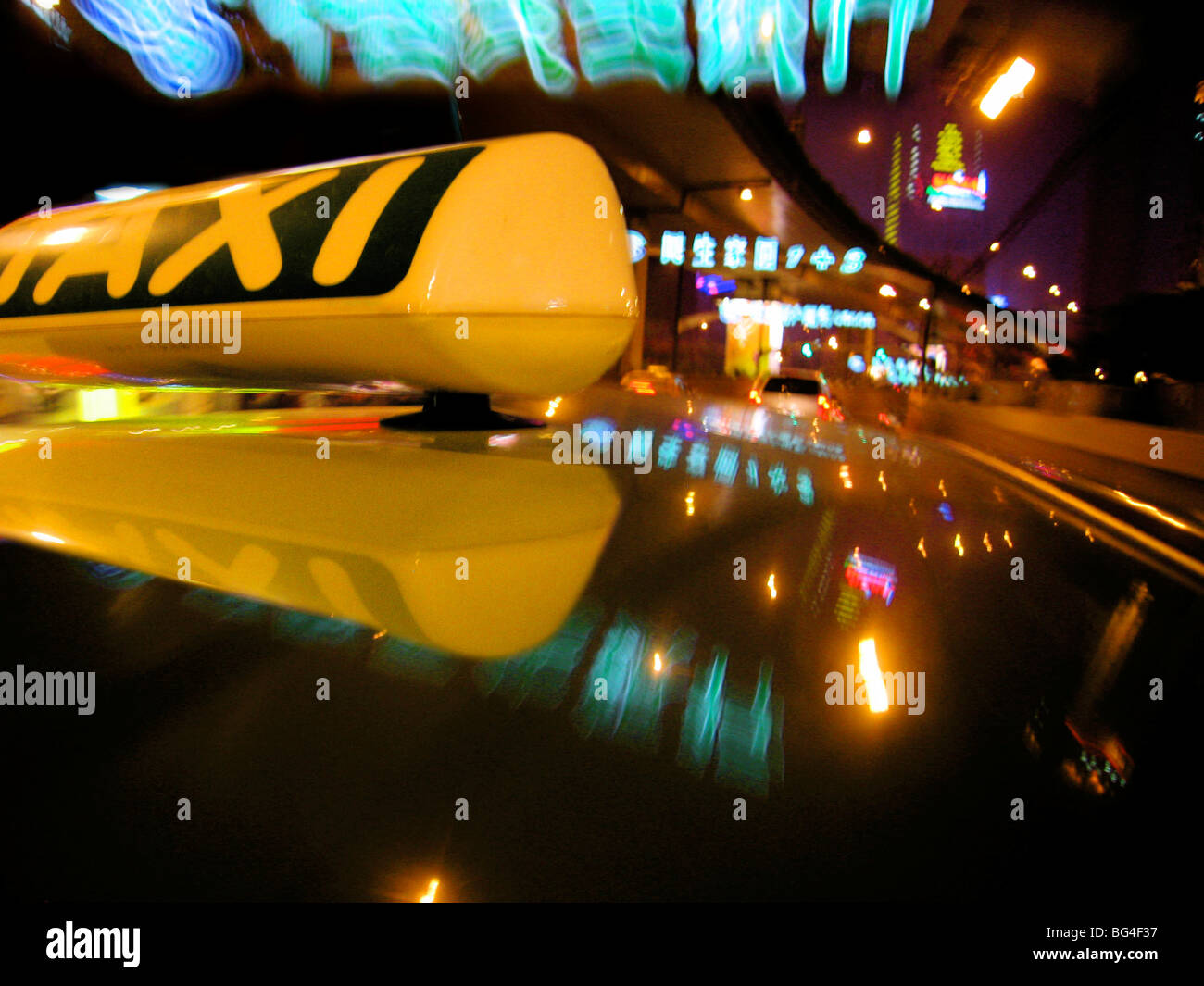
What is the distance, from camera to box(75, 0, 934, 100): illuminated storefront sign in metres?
5.30

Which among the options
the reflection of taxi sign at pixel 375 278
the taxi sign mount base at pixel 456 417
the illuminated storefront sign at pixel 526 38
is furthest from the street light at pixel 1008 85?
the taxi sign mount base at pixel 456 417

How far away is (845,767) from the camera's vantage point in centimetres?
55

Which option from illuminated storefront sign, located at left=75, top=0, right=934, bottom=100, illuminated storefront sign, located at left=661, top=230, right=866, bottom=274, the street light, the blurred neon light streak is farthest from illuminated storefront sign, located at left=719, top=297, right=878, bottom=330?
the blurred neon light streak

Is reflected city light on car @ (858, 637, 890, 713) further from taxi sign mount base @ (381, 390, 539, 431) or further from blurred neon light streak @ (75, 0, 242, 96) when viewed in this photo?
blurred neon light streak @ (75, 0, 242, 96)

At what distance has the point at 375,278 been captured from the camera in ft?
5.26

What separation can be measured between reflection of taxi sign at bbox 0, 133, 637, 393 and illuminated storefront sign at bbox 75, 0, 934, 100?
4217mm

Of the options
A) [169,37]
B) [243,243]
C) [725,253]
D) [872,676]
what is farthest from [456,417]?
[725,253]

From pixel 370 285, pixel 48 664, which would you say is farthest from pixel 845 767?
pixel 370 285

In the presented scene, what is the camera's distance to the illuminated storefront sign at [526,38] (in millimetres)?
5301

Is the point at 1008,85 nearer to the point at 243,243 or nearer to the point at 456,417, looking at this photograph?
the point at 456,417

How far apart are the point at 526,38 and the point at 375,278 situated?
9617mm

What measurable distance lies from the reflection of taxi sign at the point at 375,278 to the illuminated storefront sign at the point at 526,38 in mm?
4217
